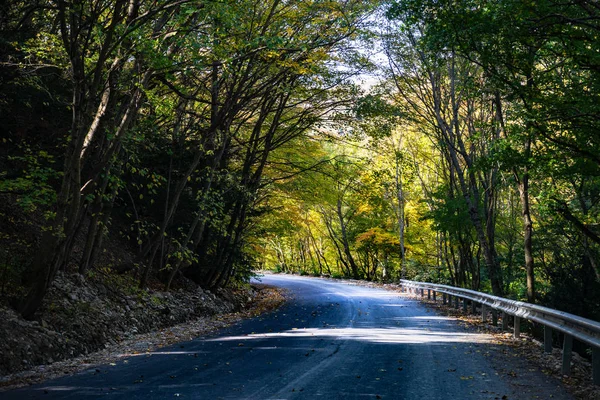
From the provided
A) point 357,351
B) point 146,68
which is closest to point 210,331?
point 357,351

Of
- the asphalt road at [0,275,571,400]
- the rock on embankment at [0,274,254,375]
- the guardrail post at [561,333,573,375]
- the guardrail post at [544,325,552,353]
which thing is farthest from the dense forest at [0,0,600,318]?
the guardrail post at [561,333,573,375]

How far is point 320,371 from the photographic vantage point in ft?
23.5

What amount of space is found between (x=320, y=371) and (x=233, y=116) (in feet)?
35.5

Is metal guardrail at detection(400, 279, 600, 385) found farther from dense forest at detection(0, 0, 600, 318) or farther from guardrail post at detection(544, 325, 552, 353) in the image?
dense forest at detection(0, 0, 600, 318)

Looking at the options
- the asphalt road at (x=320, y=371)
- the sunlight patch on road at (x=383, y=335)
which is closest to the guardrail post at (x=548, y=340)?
the asphalt road at (x=320, y=371)

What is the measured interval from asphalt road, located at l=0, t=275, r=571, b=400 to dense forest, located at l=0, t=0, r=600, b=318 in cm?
313

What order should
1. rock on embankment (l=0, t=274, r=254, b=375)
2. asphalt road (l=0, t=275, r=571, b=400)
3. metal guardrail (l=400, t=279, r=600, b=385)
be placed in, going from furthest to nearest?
rock on embankment (l=0, t=274, r=254, b=375), metal guardrail (l=400, t=279, r=600, b=385), asphalt road (l=0, t=275, r=571, b=400)

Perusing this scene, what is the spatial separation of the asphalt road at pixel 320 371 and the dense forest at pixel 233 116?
3130mm

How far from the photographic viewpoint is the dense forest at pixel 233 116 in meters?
9.41

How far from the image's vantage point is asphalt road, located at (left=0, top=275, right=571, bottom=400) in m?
5.96

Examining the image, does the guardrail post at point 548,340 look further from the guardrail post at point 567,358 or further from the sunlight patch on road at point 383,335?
the sunlight patch on road at point 383,335

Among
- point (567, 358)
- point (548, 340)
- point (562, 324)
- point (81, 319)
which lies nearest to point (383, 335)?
point (548, 340)

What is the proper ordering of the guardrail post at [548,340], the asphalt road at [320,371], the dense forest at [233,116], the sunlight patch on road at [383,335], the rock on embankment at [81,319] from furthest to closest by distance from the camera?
the sunlight patch on road at [383,335] < the dense forest at [233,116] < the guardrail post at [548,340] < the rock on embankment at [81,319] < the asphalt road at [320,371]

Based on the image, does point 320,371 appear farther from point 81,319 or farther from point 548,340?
point 81,319
